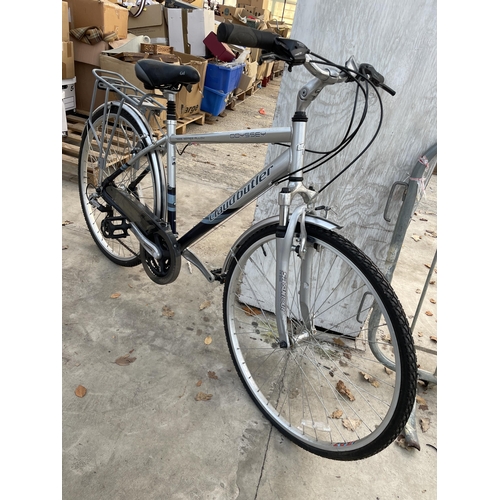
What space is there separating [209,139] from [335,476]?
4.91 feet

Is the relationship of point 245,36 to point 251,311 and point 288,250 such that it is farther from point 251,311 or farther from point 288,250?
point 251,311

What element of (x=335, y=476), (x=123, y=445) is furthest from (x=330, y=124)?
(x=123, y=445)

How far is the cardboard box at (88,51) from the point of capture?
3.89 metres

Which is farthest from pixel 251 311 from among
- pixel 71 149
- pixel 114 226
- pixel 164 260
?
pixel 71 149

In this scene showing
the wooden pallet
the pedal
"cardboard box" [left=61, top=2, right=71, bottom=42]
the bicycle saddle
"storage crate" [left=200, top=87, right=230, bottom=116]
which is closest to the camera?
the bicycle saddle

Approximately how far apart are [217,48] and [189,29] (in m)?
0.42

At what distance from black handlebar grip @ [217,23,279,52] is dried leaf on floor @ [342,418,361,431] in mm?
1567

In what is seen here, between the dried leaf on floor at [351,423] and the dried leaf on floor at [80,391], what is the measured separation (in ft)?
3.86

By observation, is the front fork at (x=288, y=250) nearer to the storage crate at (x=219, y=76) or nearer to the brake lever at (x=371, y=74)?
the brake lever at (x=371, y=74)

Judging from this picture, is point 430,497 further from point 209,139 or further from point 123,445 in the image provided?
→ point 209,139

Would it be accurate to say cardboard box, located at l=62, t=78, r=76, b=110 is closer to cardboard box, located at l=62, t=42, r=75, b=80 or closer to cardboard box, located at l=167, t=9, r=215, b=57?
cardboard box, located at l=62, t=42, r=75, b=80

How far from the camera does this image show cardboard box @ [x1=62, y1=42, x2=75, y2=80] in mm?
3682

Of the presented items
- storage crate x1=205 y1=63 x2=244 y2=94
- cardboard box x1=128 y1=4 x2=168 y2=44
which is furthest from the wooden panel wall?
cardboard box x1=128 y1=4 x2=168 y2=44

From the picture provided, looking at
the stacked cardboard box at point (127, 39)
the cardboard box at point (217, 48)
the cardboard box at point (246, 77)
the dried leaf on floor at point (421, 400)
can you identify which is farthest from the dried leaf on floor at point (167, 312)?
the cardboard box at point (246, 77)
